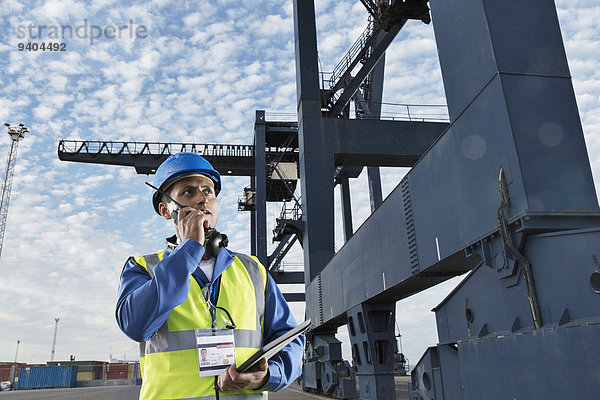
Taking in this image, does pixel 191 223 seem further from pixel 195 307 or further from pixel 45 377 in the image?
pixel 45 377

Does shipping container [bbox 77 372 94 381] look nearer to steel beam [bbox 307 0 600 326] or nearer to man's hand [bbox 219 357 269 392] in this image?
steel beam [bbox 307 0 600 326]

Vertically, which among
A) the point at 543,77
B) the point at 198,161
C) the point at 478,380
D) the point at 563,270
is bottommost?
the point at 478,380

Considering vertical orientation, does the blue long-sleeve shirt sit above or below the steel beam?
below

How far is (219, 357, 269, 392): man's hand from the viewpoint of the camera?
65.9 inches

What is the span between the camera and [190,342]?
1.76 meters

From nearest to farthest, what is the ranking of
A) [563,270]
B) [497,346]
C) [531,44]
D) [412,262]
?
[563,270]
[497,346]
[531,44]
[412,262]

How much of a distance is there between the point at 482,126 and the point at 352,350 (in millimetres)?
7118

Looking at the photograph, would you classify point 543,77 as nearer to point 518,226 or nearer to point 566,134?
point 566,134

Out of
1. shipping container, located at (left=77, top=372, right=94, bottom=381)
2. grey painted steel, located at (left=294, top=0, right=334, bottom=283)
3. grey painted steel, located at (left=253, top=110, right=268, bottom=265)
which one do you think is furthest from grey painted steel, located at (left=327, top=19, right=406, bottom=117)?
shipping container, located at (left=77, top=372, right=94, bottom=381)

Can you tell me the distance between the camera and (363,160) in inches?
561

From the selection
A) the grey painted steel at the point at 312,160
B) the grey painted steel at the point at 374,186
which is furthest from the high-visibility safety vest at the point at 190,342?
the grey painted steel at the point at 374,186

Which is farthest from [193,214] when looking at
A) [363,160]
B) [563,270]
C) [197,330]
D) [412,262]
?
[363,160]

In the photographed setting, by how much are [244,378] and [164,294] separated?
0.44 metres

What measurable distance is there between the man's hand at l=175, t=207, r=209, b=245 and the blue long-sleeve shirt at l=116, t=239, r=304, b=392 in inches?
3.1
